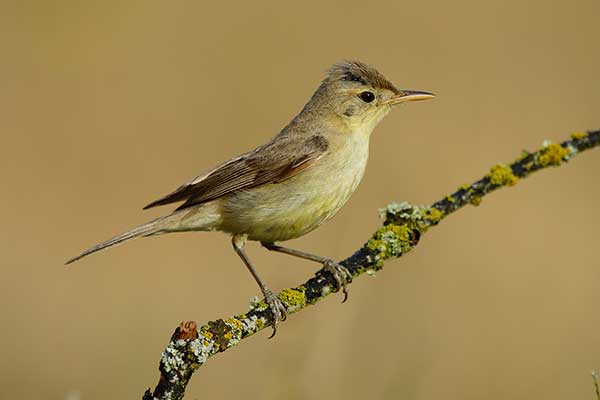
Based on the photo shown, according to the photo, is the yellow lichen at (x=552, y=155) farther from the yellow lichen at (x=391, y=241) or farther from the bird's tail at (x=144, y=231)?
→ the bird's tail at (x=144, y=231)

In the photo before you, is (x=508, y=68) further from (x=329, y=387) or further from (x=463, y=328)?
(x=329, y=387)

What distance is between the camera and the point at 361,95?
5855mm

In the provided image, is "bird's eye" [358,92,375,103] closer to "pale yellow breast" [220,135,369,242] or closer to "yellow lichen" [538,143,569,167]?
"pale yellow breast" [220,135,369,242]

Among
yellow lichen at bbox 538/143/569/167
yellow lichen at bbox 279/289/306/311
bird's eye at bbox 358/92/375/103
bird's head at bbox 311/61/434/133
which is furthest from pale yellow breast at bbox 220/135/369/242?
yellow lichen at bbox 538/143/569/167

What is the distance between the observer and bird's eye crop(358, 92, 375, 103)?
585cm

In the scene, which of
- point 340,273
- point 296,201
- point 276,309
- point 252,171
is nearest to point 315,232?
point 252,171

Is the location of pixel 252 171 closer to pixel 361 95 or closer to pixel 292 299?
pixel 361 95

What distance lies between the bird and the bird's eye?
3.6 inches

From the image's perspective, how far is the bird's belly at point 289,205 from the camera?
17.0 ft

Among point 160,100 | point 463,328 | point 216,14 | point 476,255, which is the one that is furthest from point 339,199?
point 216,14

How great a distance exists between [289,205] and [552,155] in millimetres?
1691

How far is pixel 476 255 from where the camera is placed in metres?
9.31

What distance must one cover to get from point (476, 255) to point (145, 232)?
Answer: 199 inches

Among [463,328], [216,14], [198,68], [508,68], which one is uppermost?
[216,14]
